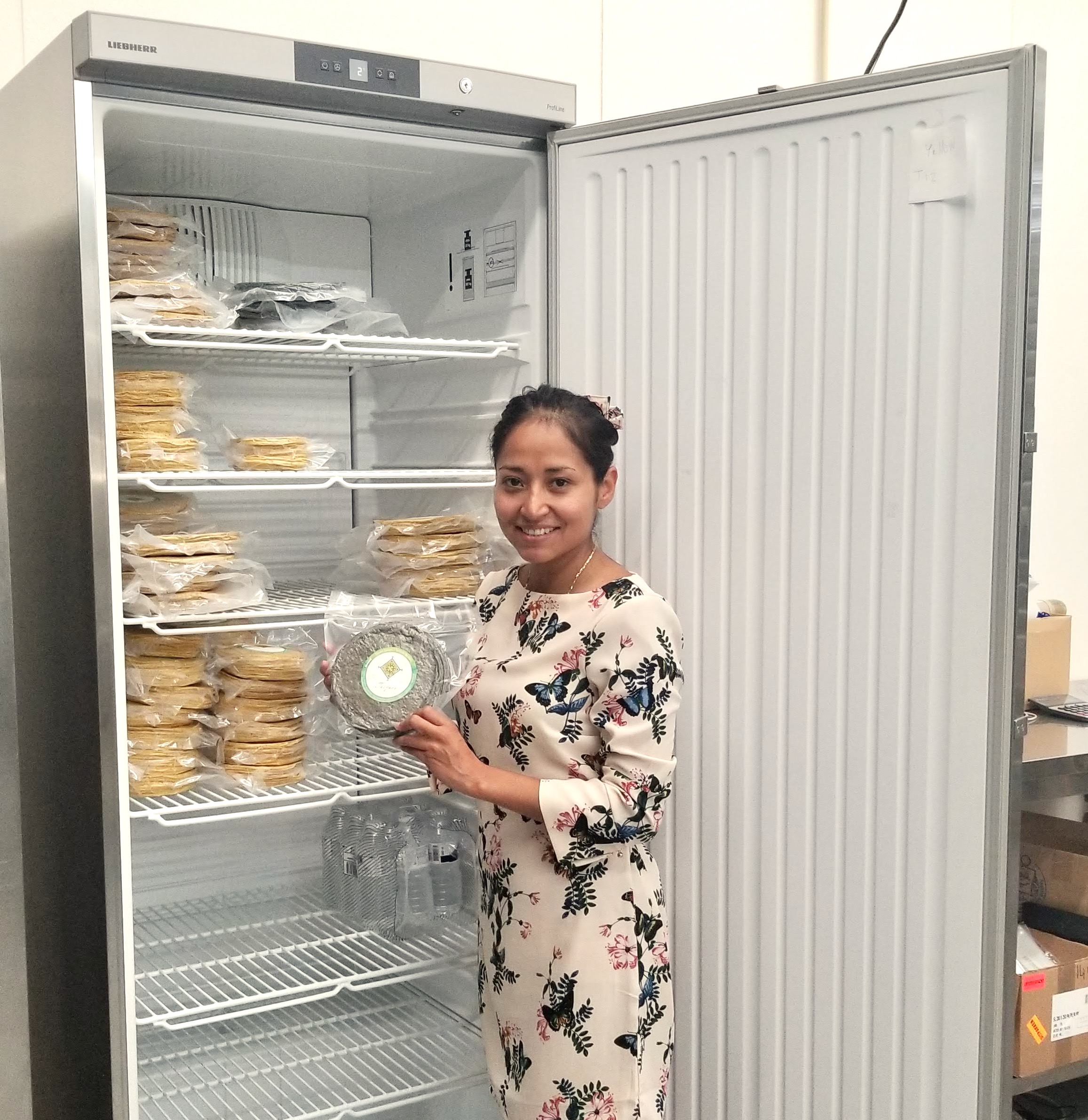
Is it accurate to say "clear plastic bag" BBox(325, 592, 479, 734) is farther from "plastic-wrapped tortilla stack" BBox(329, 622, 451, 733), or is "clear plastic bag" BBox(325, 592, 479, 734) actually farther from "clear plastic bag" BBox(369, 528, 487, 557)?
"clear plastic bag" BBox(369, 528, 487, 557)

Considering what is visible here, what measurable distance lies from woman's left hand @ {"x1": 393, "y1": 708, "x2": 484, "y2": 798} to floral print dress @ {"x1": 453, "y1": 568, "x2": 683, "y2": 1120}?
9cm

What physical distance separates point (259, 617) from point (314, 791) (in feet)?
0.90

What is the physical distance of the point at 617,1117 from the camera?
Result: 1.66 m

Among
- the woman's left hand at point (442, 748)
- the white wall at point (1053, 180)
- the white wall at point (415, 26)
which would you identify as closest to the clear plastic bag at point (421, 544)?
the woman's left hand at point (442, 748)

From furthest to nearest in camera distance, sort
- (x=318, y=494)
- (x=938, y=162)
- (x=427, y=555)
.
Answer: (x=318, y=494) < (x=427, y=555) < (x=938, y=162)

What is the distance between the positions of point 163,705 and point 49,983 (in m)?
0.45

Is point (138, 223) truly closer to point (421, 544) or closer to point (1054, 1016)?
point (421, 544)

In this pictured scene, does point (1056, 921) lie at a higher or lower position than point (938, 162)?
lower

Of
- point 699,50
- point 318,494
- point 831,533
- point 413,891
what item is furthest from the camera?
point 699,50

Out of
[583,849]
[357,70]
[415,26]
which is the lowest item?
[583,849]

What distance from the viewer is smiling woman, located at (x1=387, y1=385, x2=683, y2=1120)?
159 centimetres

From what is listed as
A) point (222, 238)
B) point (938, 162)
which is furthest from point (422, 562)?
point (938, 162)

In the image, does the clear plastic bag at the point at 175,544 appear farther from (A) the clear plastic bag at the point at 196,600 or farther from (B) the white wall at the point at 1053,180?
(B) the white wall at the point at 1053,180

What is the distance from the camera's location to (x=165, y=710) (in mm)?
1813
